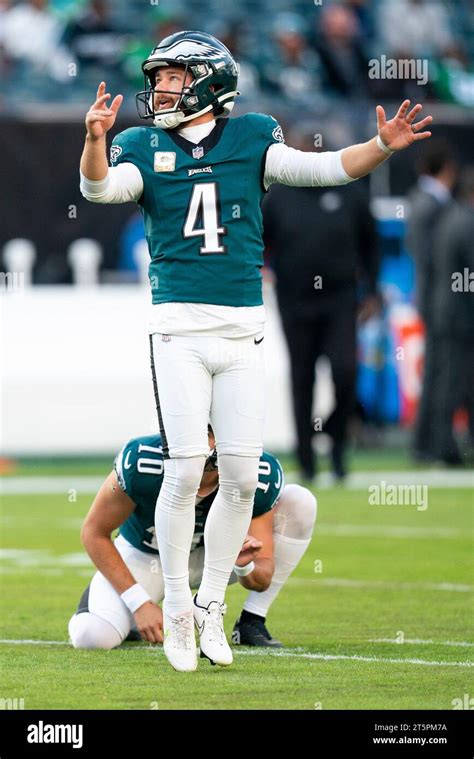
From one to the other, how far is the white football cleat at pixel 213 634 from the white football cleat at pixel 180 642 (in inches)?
2.2

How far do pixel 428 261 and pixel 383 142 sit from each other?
8.95 metres

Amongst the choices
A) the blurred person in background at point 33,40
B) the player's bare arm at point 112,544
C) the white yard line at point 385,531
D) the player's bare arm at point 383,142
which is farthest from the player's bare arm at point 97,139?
the blurred person in background at point 33,40

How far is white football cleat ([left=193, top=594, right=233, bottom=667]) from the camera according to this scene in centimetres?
530

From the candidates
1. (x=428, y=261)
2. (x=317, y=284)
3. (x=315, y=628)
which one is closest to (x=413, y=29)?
(x=428, y=261)

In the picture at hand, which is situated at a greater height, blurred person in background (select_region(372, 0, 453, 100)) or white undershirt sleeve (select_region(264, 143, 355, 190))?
blurred person in background (select_region(372, 0, 453, 100))

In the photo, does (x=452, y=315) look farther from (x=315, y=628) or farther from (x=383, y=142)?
(x=383, y=142)

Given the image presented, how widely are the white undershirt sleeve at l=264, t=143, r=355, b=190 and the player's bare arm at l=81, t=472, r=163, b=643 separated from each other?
4.07 ft

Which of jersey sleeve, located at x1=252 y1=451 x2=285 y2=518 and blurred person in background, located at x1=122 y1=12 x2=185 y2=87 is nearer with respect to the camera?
jersey sleeve, located at x1=252 y1=451 x2=285 y2=518

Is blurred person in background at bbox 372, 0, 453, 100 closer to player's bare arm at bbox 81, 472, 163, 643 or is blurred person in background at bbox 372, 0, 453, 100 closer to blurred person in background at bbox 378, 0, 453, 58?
blurred person in background at bbox 378, 0, 453, 58

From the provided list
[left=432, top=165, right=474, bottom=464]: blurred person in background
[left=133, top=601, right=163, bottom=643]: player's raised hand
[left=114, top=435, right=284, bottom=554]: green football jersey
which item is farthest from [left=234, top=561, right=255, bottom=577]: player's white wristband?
[left=432, top=165, right=474, bottom=464]: blurred person in background

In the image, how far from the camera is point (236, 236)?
212 inches

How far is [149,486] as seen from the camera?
5.73m

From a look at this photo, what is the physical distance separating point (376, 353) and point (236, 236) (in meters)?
10.3

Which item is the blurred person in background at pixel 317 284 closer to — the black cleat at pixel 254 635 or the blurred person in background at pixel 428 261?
the blurred person in background at pixel 428 261
